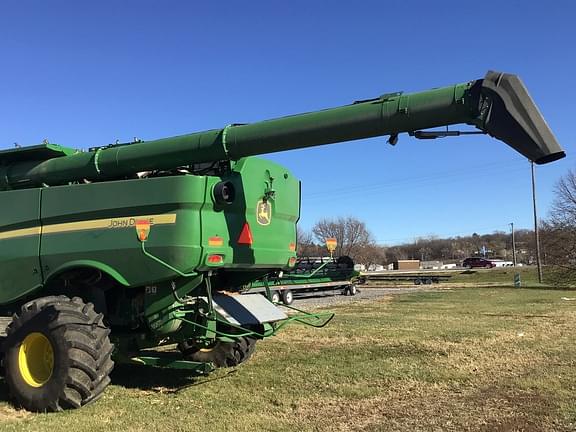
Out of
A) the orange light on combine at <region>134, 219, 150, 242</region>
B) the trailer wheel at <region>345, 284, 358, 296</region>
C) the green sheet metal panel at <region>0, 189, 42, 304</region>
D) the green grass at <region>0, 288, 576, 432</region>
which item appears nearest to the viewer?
the green grass at <region>0, 288, 576, 432</region>

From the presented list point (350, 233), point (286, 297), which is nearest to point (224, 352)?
point (286, 297)

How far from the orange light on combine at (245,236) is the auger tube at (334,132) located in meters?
0.89

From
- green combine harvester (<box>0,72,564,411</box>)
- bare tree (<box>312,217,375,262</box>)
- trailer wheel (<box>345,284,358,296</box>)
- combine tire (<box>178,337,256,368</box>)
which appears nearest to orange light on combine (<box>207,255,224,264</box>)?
green combine harvester (<box>0,72,564,411</box>)

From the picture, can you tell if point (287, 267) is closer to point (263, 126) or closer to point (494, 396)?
point (263, 126)

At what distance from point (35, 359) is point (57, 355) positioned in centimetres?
66

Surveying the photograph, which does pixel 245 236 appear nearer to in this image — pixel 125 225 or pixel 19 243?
pixel 125 225

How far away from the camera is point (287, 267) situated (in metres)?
8.10

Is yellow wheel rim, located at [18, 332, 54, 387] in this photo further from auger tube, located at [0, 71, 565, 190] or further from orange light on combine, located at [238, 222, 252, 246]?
orange light on combine, located at [238, 222, 252, 246]

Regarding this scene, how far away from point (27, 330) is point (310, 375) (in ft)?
11.6

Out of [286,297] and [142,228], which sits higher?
[142,228]

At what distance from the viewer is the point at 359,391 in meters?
6.76

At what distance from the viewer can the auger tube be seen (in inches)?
207

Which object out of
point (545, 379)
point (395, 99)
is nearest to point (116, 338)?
point (395, 99)

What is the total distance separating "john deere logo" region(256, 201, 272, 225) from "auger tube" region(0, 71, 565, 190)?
2.78 feet
